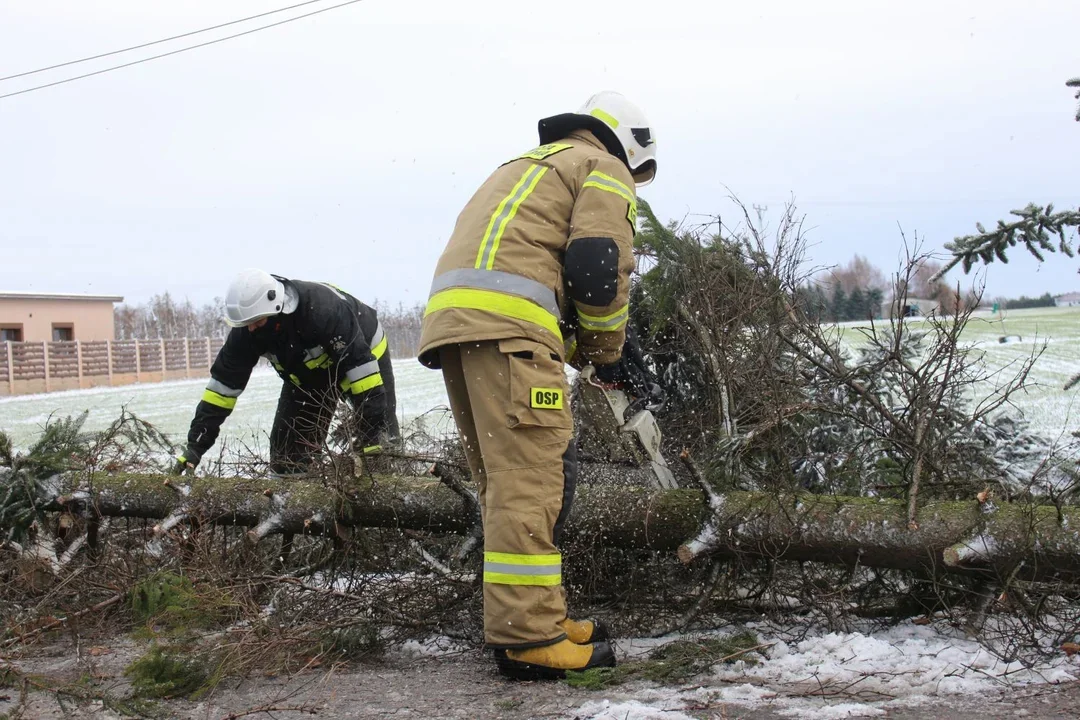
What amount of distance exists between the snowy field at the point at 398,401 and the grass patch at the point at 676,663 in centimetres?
190

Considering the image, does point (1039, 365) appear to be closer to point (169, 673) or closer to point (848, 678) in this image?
point (848, 678)

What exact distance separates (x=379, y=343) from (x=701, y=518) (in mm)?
3090

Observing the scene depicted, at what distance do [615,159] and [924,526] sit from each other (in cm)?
157

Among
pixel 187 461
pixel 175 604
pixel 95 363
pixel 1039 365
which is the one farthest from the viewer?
pixel 95 363

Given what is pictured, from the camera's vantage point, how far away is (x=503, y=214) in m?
2.93

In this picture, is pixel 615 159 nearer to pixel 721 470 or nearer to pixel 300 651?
pixel 721 470

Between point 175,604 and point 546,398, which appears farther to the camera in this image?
point 175,604

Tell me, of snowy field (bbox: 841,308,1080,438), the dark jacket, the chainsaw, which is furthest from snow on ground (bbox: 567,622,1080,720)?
the dark jacket

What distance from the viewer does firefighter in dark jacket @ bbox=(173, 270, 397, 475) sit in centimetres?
485

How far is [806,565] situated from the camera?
11.1 ft

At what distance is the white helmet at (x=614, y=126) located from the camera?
3.22 meters

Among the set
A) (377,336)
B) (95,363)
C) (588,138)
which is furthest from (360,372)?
(95,363)

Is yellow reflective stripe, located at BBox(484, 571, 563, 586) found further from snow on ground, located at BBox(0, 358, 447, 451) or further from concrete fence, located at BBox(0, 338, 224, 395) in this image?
concrete fence, located at BBox(0, 338, 224, 395)

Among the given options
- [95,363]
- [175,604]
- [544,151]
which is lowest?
[175,604]
